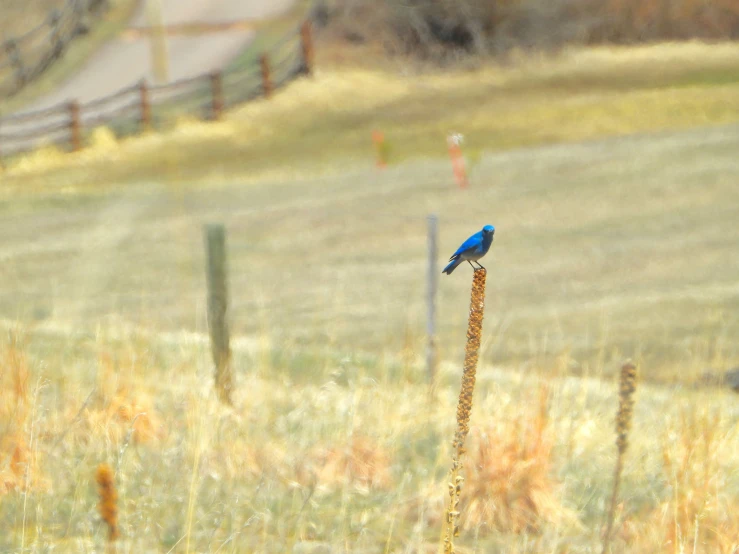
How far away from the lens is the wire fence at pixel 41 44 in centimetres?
2756

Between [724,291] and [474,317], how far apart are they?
1033cm

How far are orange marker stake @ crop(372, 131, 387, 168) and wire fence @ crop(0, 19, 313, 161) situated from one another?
3972 mm

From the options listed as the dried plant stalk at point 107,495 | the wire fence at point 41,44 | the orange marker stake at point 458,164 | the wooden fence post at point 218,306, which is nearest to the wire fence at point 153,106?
the wire fence at point 41,44

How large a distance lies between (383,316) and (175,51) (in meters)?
19.2

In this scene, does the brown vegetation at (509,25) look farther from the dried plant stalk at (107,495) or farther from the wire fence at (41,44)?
→ the dried plant stalk at (107,495)

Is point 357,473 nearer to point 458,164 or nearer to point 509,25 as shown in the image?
point 458,164

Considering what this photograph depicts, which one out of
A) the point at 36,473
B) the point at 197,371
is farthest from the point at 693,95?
the point at 36,473

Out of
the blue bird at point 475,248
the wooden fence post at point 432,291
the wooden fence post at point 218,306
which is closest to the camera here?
the blue bird at point 475,248

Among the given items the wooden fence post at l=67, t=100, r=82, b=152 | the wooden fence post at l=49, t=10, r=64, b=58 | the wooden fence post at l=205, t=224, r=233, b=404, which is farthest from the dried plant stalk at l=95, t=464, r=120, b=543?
the wooden fence post at l=49, t=10, r=64, b=58

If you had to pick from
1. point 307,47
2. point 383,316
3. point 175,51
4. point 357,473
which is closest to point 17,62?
point 175,51

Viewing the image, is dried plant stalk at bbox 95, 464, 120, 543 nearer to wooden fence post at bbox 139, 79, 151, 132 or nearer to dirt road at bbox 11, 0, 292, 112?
wooden fence post at bbox 139, 79, 151, 132

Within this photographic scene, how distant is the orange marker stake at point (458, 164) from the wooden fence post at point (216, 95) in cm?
551

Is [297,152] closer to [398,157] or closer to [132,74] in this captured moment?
[398,157]

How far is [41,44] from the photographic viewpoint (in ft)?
99.6
